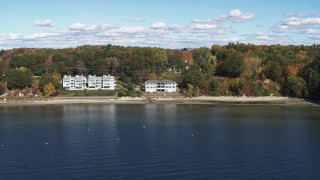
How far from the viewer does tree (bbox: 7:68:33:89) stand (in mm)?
68425

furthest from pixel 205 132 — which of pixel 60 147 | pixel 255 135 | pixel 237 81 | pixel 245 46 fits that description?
pixel 245 46

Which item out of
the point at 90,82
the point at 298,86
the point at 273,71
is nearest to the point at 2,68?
the point at 90,82

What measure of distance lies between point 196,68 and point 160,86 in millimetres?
6738

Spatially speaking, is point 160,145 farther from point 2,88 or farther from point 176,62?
point 176,62

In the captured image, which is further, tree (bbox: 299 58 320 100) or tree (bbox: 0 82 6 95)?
tree (bbox: 0 82 6 95)

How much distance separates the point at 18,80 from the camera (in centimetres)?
6825

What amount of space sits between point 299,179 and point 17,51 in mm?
77874

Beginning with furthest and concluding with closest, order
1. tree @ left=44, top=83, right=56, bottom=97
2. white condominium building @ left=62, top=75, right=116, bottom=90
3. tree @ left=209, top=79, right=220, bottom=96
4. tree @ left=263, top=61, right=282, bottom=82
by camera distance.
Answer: white condominium building @ left=62, top=75, right=116, bottom=90, tree @ left=263, top=61, right=282, bottom=82, tree @ left=209, top=79, right=220, bottom=96, tree @ left=44, top=83, right=56, bottom=97

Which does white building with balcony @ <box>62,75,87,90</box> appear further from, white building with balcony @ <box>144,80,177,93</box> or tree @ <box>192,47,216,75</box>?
tree @ <box>192,47,216,75</box>

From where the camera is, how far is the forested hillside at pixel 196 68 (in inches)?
2665

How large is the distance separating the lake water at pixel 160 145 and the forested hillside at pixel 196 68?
57.7 feet

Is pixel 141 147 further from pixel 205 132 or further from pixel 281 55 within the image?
pixel 281 55

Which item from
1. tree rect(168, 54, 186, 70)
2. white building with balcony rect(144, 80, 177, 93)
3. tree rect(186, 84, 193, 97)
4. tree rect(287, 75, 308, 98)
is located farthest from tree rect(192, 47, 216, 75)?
tree rect(287, 75, 308, 98)

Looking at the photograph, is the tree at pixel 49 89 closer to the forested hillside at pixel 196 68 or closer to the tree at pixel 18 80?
the forested hillside at pixel 196 68
